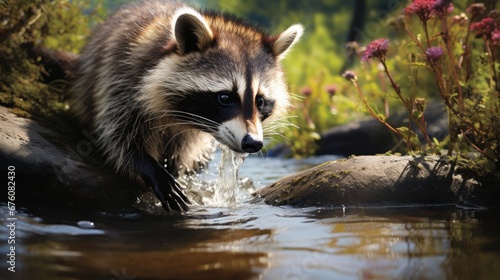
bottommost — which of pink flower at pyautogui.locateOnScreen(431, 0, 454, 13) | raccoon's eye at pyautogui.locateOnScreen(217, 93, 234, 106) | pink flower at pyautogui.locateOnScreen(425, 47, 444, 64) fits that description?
raccoon's eye at pyautogui.locateOnScreen(217, 93, 234, 106)

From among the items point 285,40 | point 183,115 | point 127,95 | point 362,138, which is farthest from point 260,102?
point 362,138

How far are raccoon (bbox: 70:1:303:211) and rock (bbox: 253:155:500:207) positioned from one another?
0.53 m

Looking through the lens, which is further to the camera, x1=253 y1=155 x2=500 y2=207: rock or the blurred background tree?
the blurred background tree

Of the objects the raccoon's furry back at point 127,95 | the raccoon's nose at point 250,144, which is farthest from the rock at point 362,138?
the raccoon's nose at point 250,144

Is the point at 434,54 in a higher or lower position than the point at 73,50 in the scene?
lower

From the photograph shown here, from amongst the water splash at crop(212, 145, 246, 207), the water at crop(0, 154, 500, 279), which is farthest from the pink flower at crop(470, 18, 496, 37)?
the water splash at crop(212, 145, 246, 207)

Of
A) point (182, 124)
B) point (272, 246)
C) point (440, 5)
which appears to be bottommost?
point (272, 246)

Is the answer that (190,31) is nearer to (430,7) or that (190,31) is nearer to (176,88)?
(176,88)

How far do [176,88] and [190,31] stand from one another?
0.36m

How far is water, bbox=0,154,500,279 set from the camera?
94.9 inches

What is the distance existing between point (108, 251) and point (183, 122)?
1.67 metres

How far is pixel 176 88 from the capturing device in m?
4.13

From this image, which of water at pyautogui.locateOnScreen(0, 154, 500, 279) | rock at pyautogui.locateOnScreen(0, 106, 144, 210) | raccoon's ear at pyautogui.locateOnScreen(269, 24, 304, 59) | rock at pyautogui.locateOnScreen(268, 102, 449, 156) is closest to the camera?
water at pyautogui.locateOnScreen(0, 154, 500, 279)

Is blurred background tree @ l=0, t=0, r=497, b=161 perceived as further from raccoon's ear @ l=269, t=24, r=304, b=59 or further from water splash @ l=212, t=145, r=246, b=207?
water splash @ l=212, t=145, r=246, b=207
